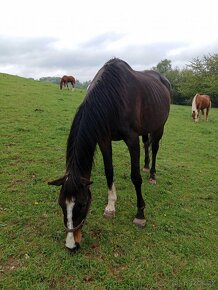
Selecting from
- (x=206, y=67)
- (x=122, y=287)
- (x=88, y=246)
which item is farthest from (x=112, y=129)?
(x=206, y=67)

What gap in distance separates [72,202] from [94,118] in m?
1.03

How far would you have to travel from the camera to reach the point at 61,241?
365cm

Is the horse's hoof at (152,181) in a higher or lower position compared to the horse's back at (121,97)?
lower

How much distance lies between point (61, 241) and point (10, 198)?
1.41 m

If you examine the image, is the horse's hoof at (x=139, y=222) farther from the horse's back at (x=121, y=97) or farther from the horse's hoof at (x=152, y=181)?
the horse's hoof at (x=152, y=181)

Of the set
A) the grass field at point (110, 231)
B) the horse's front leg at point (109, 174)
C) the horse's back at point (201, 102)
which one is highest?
the horse's back at point (201, 102)

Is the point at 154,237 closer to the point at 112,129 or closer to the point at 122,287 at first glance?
the point at 122,287

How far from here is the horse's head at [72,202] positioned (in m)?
3.07

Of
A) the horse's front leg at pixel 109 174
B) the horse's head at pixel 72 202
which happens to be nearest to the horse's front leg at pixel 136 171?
the horse's front leg at pixel 109 174

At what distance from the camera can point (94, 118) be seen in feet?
11.4

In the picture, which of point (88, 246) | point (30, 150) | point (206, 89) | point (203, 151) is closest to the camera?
point (88, 246)

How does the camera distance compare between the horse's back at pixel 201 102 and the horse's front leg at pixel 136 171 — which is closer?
the horse's front leg at pixel 136 171

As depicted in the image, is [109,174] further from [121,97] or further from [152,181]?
[152,181]

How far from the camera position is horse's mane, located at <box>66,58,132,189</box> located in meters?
3.32
